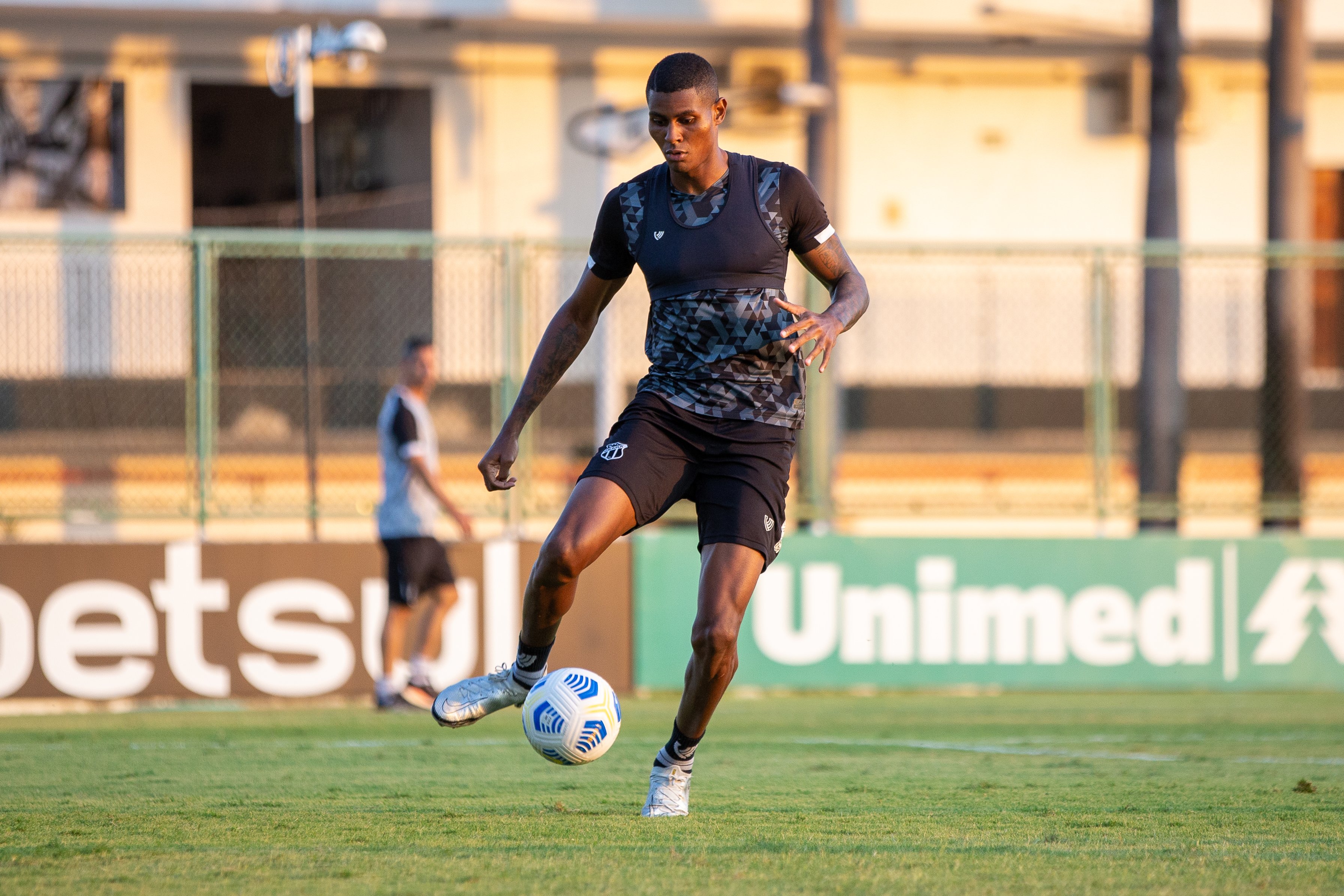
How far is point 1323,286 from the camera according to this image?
70.8 ft

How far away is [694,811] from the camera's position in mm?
5789

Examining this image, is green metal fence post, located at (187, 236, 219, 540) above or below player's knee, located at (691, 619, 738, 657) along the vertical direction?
above

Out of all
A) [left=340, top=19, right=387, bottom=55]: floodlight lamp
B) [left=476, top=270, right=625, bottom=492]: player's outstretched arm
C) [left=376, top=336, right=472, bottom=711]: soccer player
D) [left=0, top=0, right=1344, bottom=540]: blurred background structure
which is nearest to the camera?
[left=476, top=270, right=625, bottom=492]: player's outstretched arm

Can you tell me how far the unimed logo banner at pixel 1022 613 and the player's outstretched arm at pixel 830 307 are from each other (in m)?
6.14

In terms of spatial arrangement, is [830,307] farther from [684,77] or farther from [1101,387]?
[1101,387]

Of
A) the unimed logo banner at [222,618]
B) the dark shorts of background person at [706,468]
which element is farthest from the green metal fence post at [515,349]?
the dark shorts of background person at [706,468]

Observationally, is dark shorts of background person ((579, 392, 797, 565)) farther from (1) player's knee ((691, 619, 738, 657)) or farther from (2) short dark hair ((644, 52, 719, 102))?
(2) short dark hair ((644, 52, 719, 102))

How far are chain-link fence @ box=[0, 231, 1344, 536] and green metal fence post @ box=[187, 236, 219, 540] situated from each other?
0.05ft

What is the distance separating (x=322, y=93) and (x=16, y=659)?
380 inches

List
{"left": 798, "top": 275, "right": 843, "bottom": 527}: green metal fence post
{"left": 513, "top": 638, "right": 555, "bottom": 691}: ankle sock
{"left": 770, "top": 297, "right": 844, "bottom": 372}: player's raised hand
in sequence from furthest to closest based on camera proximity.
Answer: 1. {"left": 798, "top": 275, "right": 843, "bottom": 527}: green metal fence post
2. {"left": 513, "top": 638, "right": 555, "bottom": 691}: ankle sock
3. {"left": 770, "top": 297, "right": 844, "bottom": 372}: player's raised hand

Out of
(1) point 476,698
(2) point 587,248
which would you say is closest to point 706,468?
(1) point 476,698

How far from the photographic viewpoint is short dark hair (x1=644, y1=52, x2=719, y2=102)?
17.5ft

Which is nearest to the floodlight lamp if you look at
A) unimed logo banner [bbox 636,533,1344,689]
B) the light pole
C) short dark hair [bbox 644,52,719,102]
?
the light pole

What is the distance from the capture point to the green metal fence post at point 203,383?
1159cm
